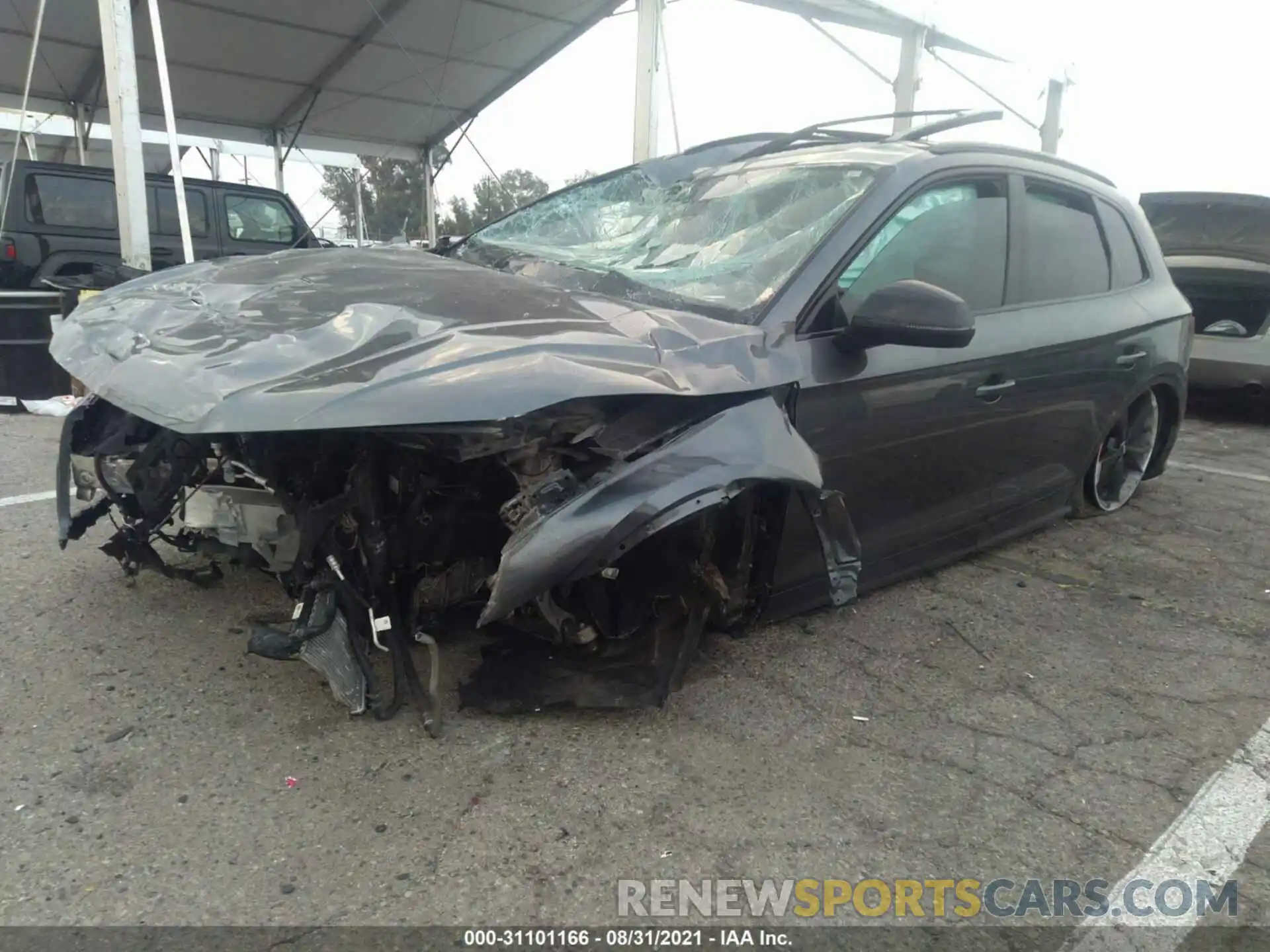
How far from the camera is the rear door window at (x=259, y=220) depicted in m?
9.03

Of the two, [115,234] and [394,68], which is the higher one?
[394,68]

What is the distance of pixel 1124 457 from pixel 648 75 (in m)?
7.01

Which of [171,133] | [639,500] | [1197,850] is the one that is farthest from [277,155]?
[1197,850]

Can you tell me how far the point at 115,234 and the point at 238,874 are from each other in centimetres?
819

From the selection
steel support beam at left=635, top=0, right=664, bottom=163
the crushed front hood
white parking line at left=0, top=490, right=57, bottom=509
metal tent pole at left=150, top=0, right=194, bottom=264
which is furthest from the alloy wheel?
steel support beam at left=635, top=0, right=664, bottom=163

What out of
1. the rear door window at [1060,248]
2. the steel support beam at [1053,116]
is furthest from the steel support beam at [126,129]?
the steel support beam at [1053,116]

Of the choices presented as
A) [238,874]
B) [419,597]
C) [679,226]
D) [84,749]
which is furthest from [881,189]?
[84,749]

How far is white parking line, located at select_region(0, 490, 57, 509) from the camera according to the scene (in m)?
4.02

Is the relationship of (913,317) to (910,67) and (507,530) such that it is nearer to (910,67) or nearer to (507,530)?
(507,530)

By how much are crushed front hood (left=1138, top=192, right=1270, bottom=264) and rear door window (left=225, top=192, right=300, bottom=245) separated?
8217mm

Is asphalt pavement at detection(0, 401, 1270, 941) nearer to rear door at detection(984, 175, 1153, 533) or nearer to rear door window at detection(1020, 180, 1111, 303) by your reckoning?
rear door at detection(984, 175, 1153, 533)

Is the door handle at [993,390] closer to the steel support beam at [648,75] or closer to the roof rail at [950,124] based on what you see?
the roof rail at [950,124]

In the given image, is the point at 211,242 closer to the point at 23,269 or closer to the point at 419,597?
the point at 23,269

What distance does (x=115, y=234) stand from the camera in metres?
8.20
